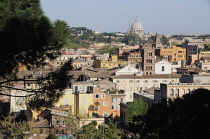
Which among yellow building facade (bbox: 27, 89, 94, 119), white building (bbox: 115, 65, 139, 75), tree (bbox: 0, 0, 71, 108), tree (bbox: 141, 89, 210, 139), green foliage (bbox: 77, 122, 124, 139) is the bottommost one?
green foliage (bbox: 77, 122, 124, 139)

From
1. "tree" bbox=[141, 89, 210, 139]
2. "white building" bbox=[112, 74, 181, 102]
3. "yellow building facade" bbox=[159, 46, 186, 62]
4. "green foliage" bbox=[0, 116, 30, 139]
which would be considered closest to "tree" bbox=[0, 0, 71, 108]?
"tree" bbox=[141, 89, 210, 139]

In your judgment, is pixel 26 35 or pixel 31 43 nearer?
pixel 26 35

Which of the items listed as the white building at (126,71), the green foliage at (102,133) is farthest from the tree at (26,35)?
the white building at (126,71)

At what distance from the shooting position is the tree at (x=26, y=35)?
40.4 feet

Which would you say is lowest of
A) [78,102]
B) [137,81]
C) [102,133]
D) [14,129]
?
[102,133]

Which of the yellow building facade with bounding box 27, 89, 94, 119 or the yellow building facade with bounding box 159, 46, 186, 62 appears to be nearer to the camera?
the yellow building facade with bounding box 27, 89, 94, 119

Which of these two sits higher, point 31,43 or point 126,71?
point 31,43

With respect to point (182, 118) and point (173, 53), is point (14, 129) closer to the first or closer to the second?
point (182, 118)

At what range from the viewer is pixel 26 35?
12602 millimetres

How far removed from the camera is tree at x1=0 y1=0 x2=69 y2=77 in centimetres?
1232

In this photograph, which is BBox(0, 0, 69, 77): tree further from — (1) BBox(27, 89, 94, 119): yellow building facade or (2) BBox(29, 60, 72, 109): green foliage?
(1) BBox(27, 89, 94, 119): yellow building facade

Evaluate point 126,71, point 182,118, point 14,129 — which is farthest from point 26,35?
point 126,71

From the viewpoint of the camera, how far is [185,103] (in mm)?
11383

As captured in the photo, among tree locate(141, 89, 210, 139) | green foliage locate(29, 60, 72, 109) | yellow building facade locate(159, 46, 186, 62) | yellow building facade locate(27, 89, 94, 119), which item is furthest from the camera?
yellow building facade locate(159, 46, 186, 62)
